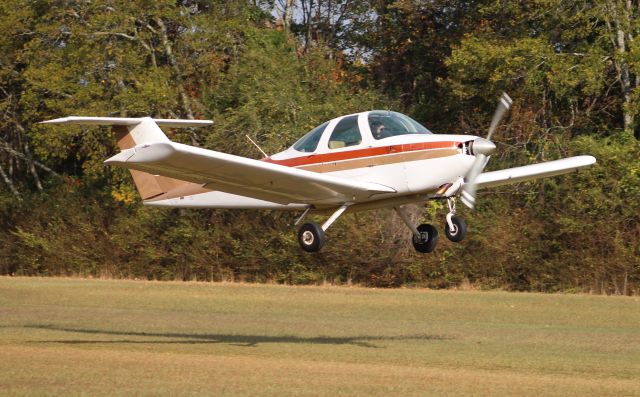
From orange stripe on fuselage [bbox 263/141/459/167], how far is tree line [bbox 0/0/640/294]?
1476cm

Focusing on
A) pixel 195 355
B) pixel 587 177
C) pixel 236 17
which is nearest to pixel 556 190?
pixel 587 177

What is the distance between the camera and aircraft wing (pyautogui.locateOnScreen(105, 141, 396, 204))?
14438 millimetres

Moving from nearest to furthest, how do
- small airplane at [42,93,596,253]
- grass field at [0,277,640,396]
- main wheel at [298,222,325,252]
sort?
grass field at [0,277,640,396], small airplane at [42,93,596,253], main wheel at [298,222,325,252]

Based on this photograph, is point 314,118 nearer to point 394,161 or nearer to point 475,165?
point 394,161

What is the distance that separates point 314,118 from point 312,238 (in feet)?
59.5

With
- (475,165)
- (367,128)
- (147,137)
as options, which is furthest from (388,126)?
(147,137)

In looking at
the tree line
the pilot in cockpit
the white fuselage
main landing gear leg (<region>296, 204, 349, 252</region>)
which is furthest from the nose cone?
the tree line

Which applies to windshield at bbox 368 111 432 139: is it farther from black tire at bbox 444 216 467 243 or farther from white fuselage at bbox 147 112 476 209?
black tire at bbox 444 216 467 243

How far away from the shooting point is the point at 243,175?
635 inches

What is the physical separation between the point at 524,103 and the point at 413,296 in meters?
8.69

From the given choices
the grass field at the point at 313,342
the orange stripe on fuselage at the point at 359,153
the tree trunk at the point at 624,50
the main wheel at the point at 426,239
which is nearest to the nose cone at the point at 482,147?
the orange stripe on fuselage at the point at 359,153

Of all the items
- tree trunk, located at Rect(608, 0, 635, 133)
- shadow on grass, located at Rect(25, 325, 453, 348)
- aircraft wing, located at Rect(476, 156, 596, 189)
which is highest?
tree trunk, located at Rect(608, 0, 635, 133)

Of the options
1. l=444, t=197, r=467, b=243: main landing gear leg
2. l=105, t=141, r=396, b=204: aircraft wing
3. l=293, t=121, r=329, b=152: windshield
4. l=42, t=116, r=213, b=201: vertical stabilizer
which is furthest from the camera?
l=42, t=116, r=213, b=201: vertical stabilizer

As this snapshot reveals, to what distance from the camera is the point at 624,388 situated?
41.0 feet
